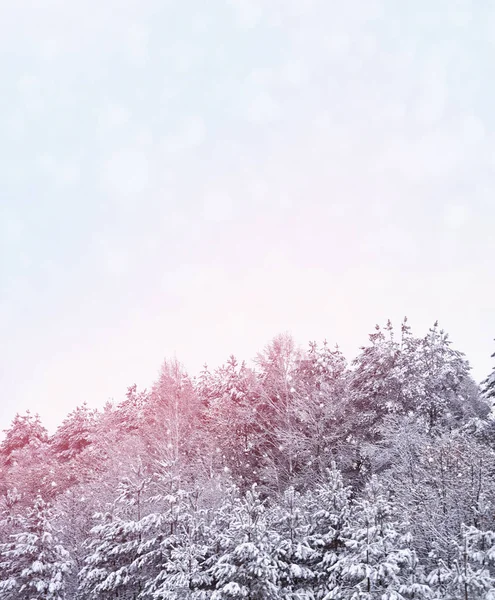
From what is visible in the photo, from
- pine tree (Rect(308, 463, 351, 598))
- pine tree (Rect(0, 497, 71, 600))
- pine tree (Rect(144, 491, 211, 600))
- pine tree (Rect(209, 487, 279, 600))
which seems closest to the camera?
pine tree (Rect(209, 487, 279, 600))

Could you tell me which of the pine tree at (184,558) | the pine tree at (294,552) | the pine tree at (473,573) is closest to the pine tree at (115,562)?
the pine tree at (184,558)

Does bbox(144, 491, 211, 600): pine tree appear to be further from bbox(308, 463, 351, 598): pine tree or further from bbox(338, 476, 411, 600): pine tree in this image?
bbox(338, 476, 411, 600): pine tree

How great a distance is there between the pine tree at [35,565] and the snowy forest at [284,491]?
2.9 inches

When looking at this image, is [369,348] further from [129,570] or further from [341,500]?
[129,570]

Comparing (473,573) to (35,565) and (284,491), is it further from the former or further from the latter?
(35,565)

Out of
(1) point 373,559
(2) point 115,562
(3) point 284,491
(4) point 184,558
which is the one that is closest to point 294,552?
(1) point 373,559

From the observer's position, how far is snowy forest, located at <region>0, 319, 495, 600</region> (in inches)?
593

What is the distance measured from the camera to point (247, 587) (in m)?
15.1

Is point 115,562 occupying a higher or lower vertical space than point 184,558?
higher

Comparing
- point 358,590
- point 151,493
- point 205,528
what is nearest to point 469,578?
point 358,590

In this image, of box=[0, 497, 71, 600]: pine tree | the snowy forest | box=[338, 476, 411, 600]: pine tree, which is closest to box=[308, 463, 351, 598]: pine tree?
the snowy forest

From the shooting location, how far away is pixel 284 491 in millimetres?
26172

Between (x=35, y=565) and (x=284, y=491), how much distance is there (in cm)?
1307

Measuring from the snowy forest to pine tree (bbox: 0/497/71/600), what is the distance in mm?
75
